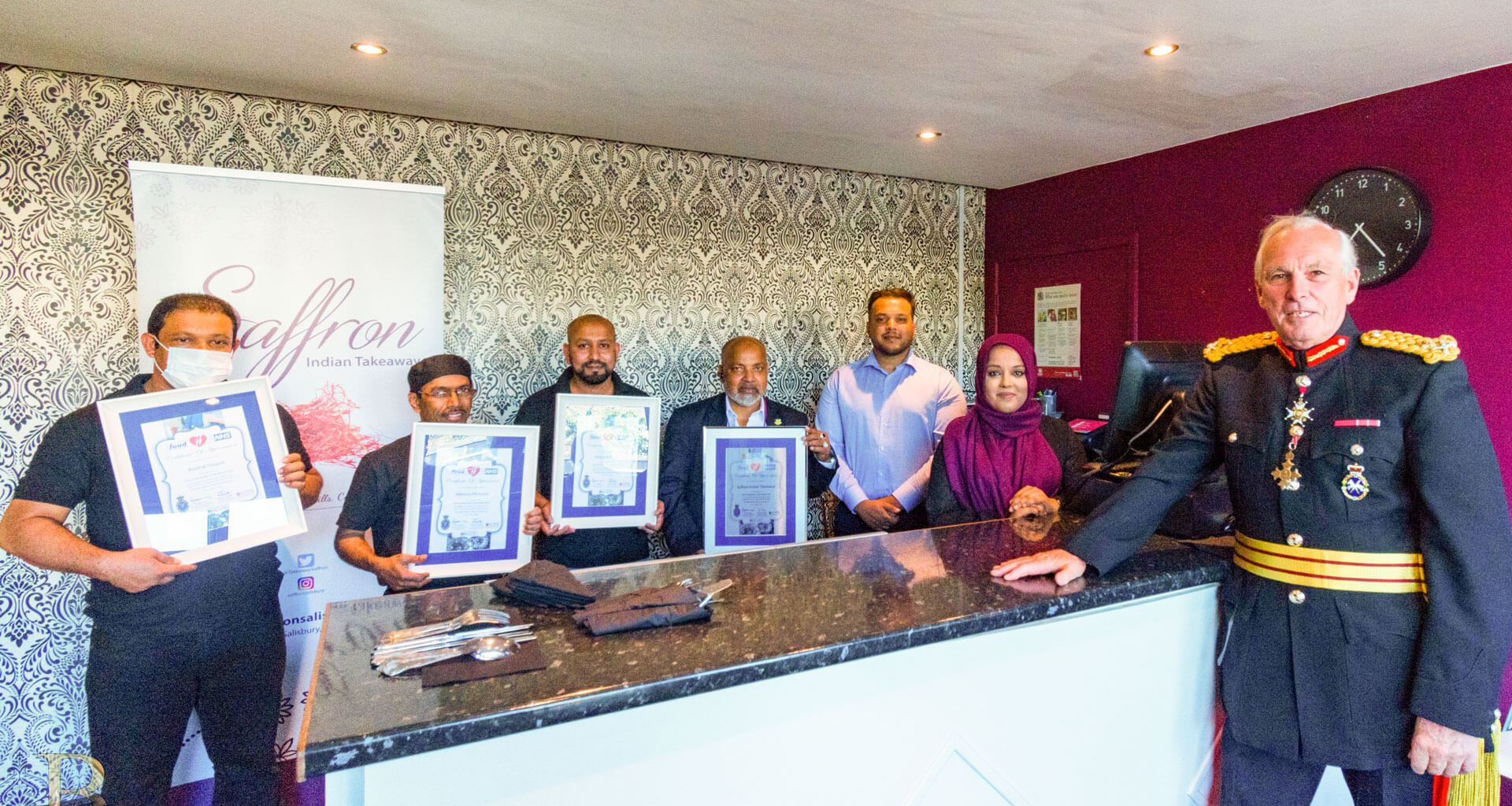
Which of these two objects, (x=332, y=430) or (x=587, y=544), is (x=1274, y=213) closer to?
(x=587, y=544)

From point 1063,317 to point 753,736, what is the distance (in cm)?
406

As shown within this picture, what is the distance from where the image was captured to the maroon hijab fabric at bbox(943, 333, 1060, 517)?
96.9 inches

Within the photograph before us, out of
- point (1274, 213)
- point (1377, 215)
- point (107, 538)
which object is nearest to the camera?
point (107, 538)

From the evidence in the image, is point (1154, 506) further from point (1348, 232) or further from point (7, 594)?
point (7, 594)

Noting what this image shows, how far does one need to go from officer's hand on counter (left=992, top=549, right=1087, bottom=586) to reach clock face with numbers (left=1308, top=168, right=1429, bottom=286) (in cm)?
261

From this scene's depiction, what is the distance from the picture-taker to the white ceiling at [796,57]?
7.68ft

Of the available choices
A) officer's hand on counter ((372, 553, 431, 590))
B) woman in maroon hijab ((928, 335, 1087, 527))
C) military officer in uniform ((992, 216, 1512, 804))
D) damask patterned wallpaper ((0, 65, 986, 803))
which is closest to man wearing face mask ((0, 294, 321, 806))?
officer's hand on counter ((372, 553, 431, 590))

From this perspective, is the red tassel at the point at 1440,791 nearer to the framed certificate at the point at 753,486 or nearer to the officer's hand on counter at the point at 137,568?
the framed certificate at the point at 753,486

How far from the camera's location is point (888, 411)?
11.7 ft

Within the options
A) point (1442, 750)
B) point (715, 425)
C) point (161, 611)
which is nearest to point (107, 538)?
point (161, 611)

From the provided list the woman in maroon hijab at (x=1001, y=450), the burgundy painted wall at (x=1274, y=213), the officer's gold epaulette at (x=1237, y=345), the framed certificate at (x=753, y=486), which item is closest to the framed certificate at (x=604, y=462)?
the framed certificate at (x=753, y=486)

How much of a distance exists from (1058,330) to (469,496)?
375cm

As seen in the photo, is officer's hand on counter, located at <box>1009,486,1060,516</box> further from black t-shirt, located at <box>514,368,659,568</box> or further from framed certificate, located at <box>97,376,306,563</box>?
framed certificate, located at <box>97,376,306,563</box>

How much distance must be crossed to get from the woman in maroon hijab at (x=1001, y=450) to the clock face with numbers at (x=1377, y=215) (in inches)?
68.7
